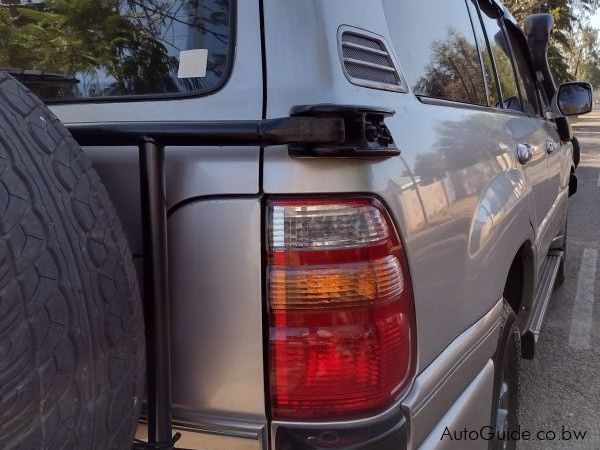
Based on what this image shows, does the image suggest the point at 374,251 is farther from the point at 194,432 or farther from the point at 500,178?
the point at 500,178

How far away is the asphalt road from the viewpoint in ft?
10.1

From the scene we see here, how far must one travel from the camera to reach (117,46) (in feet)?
5.22

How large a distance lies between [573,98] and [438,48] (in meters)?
2.54

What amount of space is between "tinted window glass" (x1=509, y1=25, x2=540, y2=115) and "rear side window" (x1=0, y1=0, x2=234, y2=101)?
8.29ft

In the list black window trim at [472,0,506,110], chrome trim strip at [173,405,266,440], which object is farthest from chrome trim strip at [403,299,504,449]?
black window trim at [472,0,506,110]

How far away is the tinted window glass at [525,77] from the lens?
12.1 feet

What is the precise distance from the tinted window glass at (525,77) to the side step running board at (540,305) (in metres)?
1.05

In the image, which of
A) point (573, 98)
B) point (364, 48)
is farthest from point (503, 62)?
point (364, 48)

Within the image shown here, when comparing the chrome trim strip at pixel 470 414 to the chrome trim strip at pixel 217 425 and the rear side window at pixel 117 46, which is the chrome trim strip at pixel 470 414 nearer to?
the chrome trim strip at pixel 217 425

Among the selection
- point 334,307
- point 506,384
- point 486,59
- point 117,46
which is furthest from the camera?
point 486,59

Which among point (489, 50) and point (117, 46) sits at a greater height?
point (489, 50)

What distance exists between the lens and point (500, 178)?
217 centimetres

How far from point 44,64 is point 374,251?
1068 mm

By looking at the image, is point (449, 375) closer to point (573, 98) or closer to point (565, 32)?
point (573, 98)
